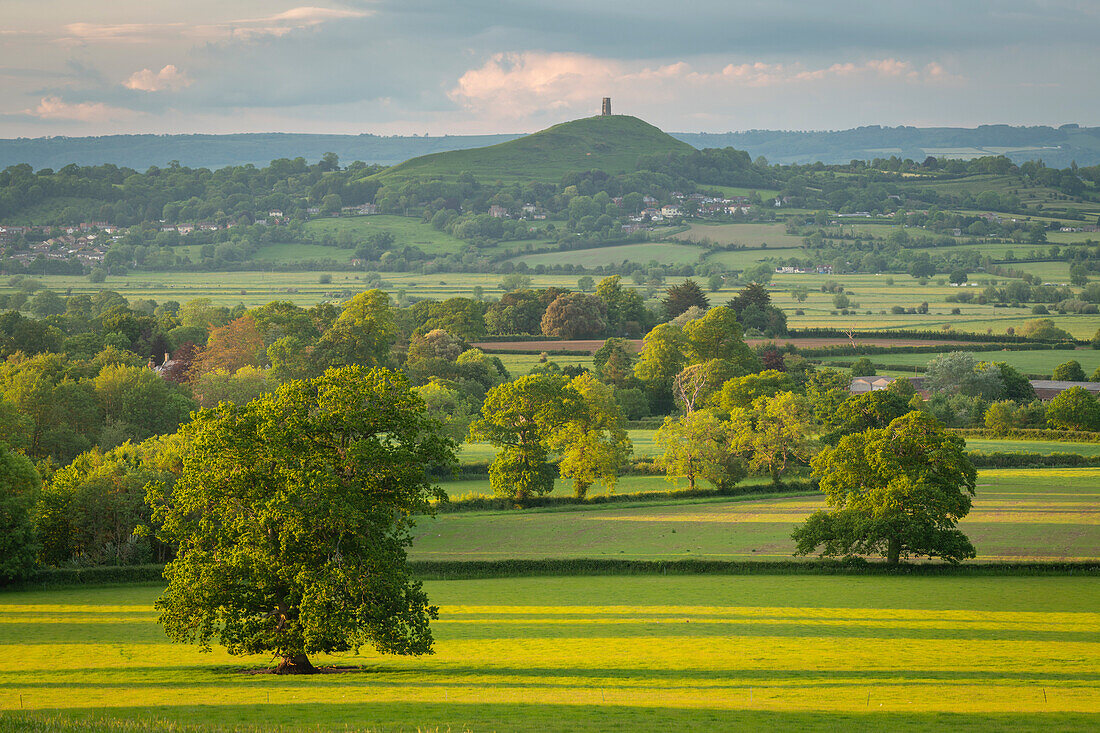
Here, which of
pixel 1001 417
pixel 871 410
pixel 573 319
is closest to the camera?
pixel 871 410

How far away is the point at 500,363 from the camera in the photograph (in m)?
105

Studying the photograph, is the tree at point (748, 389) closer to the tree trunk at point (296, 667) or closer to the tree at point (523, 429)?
the tree at point (523, 429)

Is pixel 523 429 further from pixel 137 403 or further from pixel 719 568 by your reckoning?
pixel 137 403

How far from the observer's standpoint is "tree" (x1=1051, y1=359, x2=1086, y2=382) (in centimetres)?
10031

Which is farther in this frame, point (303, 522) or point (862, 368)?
point (862, 368)

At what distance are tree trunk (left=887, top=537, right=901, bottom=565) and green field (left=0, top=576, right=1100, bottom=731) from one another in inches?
55.9

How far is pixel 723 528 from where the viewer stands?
183 ft

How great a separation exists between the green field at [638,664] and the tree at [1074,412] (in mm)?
44091

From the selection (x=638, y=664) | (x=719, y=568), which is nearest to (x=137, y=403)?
(x=719, y=568)

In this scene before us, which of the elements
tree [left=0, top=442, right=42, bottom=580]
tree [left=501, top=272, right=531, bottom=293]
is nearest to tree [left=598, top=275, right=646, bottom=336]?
tree [left=501, top=272, right=531, bottom=293]

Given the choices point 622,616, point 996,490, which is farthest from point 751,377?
point 622,616

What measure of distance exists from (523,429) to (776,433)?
56.2 ft

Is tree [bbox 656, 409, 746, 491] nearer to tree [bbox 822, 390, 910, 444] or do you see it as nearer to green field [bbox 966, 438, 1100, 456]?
tree [bbox 822, 390, 910, 444]

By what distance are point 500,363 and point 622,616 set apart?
68.5m
